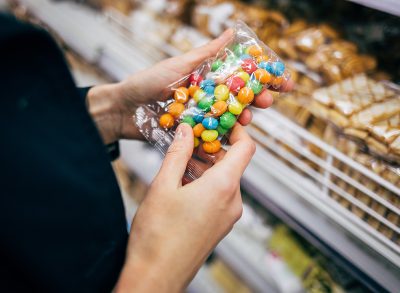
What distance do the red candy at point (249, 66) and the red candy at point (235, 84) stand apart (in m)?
0.04

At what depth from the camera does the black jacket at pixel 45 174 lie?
38 centimetres

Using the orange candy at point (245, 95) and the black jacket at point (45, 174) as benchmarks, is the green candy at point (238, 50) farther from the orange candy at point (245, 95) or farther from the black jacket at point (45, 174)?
the black jacket at point (45, 174)

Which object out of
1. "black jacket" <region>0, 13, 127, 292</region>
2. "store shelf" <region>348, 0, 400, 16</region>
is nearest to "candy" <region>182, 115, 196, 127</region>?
"black jacket" <region>0, 13, 127, 292</region>

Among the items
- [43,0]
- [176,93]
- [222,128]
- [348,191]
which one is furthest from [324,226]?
[43,0]

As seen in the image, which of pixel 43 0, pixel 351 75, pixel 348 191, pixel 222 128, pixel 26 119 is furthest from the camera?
pixel 43 0

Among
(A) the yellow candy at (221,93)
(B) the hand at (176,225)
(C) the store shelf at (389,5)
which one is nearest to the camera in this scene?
(B) the hand at (176,225)

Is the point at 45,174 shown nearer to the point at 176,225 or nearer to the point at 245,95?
the point at 176,225

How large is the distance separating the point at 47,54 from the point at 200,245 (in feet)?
1.29

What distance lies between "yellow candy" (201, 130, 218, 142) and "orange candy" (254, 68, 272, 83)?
175 millimetres

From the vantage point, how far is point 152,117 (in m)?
0.90

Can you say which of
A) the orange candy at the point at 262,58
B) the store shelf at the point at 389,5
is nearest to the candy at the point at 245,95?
the orange candy at the point at 262,58

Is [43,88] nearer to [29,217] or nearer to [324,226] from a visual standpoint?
[29,217]

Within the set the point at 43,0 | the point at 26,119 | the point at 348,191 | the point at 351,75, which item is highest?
the point at 26,119

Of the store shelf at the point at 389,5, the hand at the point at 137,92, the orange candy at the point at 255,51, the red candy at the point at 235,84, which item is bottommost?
the hand at the point at 137,92
